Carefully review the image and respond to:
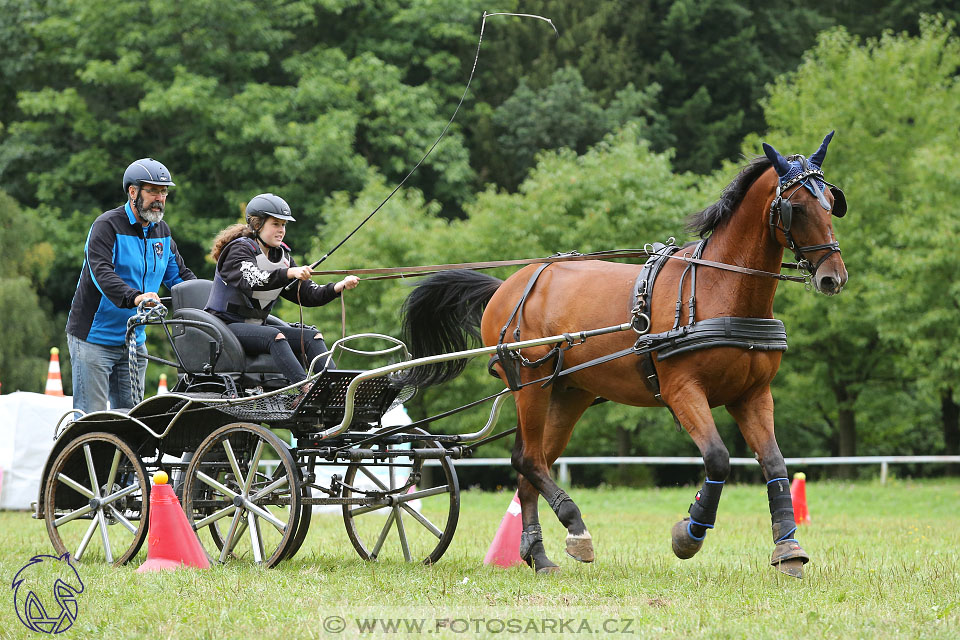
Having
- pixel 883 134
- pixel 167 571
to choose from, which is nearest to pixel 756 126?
pixel 883 134

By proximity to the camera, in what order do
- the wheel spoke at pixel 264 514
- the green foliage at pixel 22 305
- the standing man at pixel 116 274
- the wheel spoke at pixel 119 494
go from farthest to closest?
1. the green foliage at pixel 22 305
2. the standing man at pixel 116 274
3. the wheel spoke at pixel 119 494
4. the wheel spoke at pixel 264 514

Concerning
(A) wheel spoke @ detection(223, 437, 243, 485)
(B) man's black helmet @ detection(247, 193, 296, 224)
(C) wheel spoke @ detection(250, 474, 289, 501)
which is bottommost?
(C) wheel spoke @ detection(250, 474, 289, 501)

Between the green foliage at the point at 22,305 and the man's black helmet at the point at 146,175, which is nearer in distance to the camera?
the man's black helmet at the point at 146,175

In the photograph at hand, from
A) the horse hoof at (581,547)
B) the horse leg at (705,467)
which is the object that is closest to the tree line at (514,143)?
the horse hoof at (581,547)

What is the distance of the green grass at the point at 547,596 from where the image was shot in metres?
4.88

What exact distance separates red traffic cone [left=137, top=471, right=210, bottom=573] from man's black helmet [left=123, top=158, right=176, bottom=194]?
2.01 metres

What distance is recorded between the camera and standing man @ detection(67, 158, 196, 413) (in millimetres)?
7691

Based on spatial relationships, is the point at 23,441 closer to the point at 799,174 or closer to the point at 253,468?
the point at 253,468

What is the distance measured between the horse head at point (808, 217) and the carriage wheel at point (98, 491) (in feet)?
13.3

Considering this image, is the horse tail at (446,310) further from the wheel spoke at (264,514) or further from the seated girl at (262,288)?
the wheel spoke at (264,514)

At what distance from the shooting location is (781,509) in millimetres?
6316

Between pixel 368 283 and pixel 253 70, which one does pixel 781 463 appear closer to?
pixel 368 283

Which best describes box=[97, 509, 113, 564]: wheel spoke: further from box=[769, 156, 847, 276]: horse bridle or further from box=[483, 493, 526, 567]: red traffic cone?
box=[769, 156, 847, 276]: horse bridle

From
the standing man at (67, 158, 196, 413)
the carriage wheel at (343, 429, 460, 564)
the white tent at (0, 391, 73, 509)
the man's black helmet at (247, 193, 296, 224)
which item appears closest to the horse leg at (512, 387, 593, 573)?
the carriage wheel at (343, 429, 460, 564)
